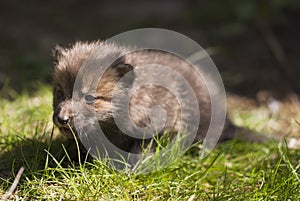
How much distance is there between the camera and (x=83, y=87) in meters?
3.89

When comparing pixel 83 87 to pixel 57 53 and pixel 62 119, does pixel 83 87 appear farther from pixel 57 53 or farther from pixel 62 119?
pixel 57 53

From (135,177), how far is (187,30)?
20.2 feet

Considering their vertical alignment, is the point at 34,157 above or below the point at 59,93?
below

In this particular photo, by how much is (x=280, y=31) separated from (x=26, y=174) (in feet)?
19.8

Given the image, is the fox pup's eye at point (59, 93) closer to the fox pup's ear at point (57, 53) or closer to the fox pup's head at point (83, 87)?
the fox pup's head at point (83, 87)

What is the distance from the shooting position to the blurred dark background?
723 centimetres

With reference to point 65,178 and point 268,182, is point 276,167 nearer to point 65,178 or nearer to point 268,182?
point 268,182

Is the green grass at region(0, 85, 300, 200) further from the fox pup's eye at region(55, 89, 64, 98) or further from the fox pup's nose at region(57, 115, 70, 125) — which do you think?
the fox pup's eye at region(55, 89, 64, 98)

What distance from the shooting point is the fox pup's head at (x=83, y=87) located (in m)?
3.81

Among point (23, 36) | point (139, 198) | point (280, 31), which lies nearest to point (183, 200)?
point (139, 198)

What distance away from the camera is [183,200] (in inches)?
138

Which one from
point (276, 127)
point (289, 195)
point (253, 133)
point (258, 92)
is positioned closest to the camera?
point (289, 195)

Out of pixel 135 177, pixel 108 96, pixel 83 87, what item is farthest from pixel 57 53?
pixel 135 177

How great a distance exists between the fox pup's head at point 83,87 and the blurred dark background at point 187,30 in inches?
77.4
